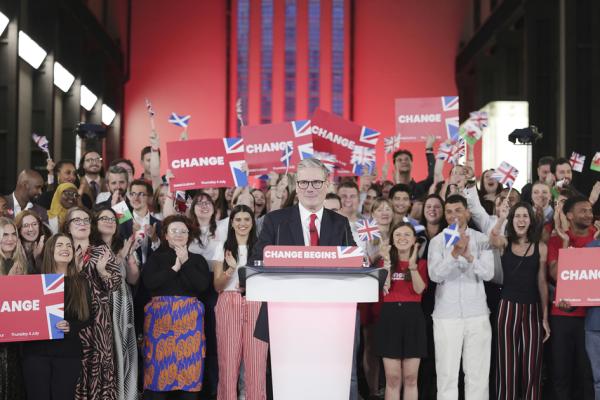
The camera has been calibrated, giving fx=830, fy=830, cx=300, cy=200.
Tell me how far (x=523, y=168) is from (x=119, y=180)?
7.86 metres

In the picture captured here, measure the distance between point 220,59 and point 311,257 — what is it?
38.4ft

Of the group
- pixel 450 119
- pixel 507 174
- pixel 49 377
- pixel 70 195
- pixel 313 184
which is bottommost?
pixel 49 377

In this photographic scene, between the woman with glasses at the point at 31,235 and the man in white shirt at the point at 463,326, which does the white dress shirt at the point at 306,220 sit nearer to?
the man in white shirt at the point at 463,326

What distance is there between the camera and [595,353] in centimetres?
486

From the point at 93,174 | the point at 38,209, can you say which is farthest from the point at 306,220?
the point at 93,174

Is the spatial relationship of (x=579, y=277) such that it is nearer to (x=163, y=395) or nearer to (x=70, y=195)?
(x=163, y=395)

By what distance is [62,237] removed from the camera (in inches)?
176

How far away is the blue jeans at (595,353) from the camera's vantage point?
4832 mm

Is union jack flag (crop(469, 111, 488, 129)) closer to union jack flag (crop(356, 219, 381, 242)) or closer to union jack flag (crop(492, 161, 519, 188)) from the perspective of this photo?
union jack flag (crop(492, 161, 519, 188))

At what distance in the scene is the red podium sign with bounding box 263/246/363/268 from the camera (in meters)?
2.67

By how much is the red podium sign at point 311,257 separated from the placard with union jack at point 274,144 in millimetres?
3758

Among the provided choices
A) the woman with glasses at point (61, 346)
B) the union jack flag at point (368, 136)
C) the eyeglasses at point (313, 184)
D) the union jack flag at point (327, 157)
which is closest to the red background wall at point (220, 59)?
the union jack flag at point (368, 136)

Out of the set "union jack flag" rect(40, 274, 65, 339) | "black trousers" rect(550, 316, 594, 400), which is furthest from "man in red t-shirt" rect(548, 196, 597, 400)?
"union jack flag" rect(40, 274, 65, 339)

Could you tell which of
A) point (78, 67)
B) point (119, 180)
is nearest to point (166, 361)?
point (119, 180)
